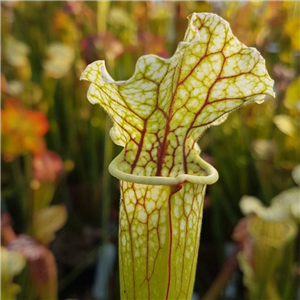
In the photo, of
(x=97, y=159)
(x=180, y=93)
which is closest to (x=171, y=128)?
(x=180, y=93)

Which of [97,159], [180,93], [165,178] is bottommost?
[97,159]

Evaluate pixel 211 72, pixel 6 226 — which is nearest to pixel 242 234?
pixel 6 226

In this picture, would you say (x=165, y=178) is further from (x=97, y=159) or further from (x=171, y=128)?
(x=97, y=159)

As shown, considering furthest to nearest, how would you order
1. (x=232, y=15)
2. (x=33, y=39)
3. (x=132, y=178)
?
(x=33, y=39), (x=232, y=15), (x=132, y=178)

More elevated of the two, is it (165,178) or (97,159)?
(165,178)

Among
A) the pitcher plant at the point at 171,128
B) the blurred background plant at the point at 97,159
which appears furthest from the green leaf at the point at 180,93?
the blurred background plant at the point at 97,159

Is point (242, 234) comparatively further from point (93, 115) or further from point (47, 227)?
point (93, 115)
